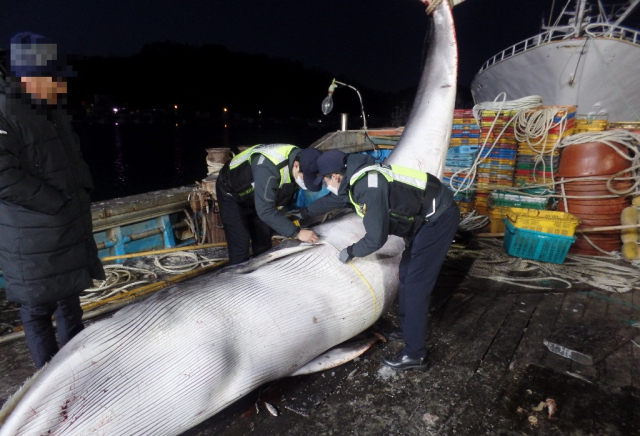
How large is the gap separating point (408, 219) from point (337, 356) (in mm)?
1156

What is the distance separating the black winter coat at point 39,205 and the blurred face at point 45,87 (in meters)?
0.05

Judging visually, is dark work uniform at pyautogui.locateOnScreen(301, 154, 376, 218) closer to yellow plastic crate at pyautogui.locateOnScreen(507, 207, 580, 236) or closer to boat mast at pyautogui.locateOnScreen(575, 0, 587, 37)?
yellow plastic crate at pyautogui.locateOnScreen(507, 207, 580, 236)

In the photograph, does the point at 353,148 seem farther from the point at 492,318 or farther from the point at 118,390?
the point at 118,390

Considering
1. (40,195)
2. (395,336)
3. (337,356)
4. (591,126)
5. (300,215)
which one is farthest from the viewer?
(591,126)

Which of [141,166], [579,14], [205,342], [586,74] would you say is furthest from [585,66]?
[141,166]

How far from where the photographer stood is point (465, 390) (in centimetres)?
264

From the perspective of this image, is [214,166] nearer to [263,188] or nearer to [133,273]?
[133,273]

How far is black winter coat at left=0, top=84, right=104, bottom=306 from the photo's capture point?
2123mm

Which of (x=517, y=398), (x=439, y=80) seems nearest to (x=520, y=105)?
(x=439, y=80)

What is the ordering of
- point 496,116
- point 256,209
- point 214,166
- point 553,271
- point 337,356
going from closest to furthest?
1. point 337,356
2. point 256,209
3. point 553,271
4. point 214,166
5. point 496,116

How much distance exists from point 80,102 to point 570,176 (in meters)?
5.91

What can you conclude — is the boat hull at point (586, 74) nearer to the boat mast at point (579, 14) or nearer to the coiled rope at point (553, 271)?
the boat mast at point (579, 14)

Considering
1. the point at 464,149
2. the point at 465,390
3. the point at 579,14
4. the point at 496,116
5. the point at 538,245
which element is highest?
the point at 579,14

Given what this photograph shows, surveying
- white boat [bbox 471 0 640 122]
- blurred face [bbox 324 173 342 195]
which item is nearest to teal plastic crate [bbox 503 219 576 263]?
blurred face [bbox 324 173 342 195]
